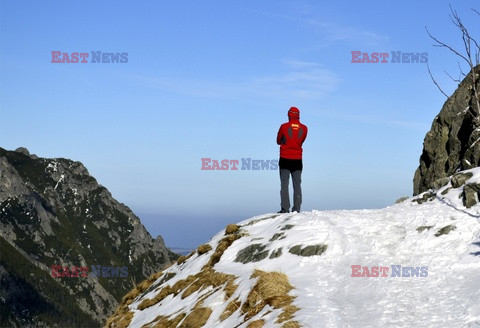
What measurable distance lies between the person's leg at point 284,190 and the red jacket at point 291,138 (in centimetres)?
73

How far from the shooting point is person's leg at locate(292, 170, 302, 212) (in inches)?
973

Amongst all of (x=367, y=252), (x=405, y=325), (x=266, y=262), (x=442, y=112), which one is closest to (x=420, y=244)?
(x=367, y=252)

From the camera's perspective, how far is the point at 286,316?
47.1 ft

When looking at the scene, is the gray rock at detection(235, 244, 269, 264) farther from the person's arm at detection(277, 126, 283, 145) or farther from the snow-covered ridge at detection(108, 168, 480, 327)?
the person's arm at detection(277, 126, 283, 145)

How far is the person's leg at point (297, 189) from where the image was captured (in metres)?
24.7

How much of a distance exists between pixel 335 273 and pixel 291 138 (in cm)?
784

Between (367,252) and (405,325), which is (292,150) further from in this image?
(405,325)

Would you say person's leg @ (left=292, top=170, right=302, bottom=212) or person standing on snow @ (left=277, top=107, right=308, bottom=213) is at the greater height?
person standing on snow @ (left=277, top=107, right=308, bottom=213)

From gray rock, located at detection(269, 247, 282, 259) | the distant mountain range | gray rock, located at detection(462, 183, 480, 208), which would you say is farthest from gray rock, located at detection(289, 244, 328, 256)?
gray rock, located at detection(462, 183, 480, 208)

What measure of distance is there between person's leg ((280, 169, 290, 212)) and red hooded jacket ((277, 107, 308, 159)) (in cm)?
73

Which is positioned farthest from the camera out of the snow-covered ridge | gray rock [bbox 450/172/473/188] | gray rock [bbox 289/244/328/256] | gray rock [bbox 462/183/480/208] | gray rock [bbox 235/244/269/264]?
gray rock [bbox 450/172/473/188]

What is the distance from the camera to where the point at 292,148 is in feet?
80.2

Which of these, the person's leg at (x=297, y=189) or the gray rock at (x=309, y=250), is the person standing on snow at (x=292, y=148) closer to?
the person's leg at (x=297, y=189)

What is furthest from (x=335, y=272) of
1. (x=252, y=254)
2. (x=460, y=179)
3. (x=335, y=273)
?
(x=460, y=179)
